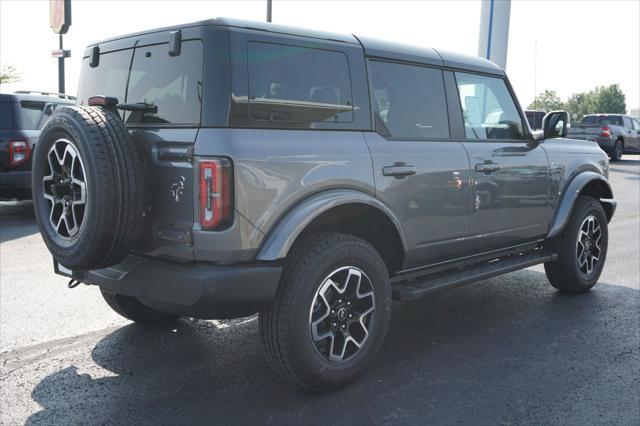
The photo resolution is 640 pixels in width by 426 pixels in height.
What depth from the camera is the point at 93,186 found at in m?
2.96

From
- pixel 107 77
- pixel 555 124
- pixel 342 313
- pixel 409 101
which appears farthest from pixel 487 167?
pixel 107 77

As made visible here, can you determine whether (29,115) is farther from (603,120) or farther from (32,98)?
(603,120)

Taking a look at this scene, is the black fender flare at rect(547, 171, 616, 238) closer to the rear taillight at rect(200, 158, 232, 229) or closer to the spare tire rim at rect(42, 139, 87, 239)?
the rear taillight at rect(200, 158, 232, 229)

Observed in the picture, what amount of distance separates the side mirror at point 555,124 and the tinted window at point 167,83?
311cm

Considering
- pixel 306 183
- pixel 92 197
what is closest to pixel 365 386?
pixel 306 183

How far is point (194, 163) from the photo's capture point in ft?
9.83

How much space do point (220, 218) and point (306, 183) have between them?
1.74 feet

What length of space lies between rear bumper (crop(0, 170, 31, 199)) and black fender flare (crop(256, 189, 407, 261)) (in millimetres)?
6977

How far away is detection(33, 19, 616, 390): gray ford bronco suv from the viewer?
9.91ft

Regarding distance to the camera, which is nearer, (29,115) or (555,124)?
(555,124)

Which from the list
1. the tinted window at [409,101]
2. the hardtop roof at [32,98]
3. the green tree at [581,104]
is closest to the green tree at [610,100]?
the green tree at [581,104]

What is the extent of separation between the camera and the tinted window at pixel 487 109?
4.52 meters

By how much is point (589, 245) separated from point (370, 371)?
287 cm

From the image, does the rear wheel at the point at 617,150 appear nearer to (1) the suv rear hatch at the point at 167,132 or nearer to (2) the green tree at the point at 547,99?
(1) the suv rear hatch at the point at 167,132
